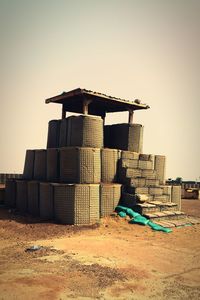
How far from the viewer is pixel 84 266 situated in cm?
663

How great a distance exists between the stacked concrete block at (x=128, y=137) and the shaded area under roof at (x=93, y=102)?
1396 millimetres

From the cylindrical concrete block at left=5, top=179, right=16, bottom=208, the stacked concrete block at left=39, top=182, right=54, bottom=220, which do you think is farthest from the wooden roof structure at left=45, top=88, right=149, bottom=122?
the cylindrical concrete block at left=5, top=179, right=16, bottom=208

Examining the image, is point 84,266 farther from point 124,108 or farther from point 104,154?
point 124,108

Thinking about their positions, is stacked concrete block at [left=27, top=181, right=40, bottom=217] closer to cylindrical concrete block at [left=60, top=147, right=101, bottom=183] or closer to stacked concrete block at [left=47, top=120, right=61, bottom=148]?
cylindrical concrete block at [left=60, top=147, right=101, bottom=183]

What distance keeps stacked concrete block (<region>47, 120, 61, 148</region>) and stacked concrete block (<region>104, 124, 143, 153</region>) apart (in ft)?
9.92

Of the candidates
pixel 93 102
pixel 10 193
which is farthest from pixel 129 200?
pixel 10 193

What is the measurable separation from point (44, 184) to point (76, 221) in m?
2.30

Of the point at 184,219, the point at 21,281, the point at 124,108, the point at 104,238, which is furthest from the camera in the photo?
the point at 124,108

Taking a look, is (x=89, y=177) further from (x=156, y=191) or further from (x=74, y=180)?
(x=156, y=191)

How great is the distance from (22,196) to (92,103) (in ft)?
21.5

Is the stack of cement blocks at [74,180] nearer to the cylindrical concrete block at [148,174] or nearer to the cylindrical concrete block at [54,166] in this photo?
the cylindrical concrete block at [54,166]

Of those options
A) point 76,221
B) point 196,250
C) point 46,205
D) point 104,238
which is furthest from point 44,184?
point 196,250

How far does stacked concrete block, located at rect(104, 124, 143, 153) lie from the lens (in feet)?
50.4

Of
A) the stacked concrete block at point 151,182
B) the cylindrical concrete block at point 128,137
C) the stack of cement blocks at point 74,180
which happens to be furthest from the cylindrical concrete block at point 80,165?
the cylindrical concrete block at point 128,137
